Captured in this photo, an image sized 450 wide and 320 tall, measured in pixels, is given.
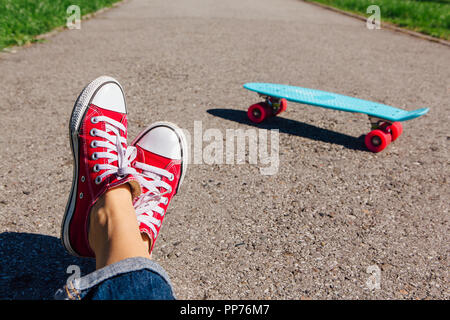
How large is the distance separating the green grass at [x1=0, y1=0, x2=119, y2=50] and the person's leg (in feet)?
13.9

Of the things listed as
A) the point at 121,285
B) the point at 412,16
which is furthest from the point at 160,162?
the point at 412,16

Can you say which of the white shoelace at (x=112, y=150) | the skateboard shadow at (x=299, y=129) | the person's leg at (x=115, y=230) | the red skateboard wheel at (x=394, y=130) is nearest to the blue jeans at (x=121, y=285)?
the person's leg at (x=115, y=230)

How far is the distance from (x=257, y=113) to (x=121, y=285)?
2.27 metres

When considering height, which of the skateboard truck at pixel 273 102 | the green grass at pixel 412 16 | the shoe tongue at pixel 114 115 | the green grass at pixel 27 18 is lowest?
the skateboard truck at pixel 273 102

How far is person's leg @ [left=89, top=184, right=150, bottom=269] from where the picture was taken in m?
1.32

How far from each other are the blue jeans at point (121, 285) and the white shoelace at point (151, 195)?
466 millimetres

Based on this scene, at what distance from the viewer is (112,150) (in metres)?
1.94

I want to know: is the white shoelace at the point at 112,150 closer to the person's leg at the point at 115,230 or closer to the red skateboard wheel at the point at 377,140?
the person's leg at the point at 115,230

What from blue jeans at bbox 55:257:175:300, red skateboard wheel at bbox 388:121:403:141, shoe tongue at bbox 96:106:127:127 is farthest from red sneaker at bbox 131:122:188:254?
red skateboard wheel at bbox 388:121:403:141

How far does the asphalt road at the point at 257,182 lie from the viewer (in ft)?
5.54

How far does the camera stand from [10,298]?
1.49 m

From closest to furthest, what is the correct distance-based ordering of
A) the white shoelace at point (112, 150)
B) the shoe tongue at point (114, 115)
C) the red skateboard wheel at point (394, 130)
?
the white shoelace at point (112, 150), the shoe tongue at point (114, 115), the red skateboard wheel at point (394, 130)

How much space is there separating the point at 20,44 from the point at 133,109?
2897 millimetres

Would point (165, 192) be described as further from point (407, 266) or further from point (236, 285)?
point (407, 266)
